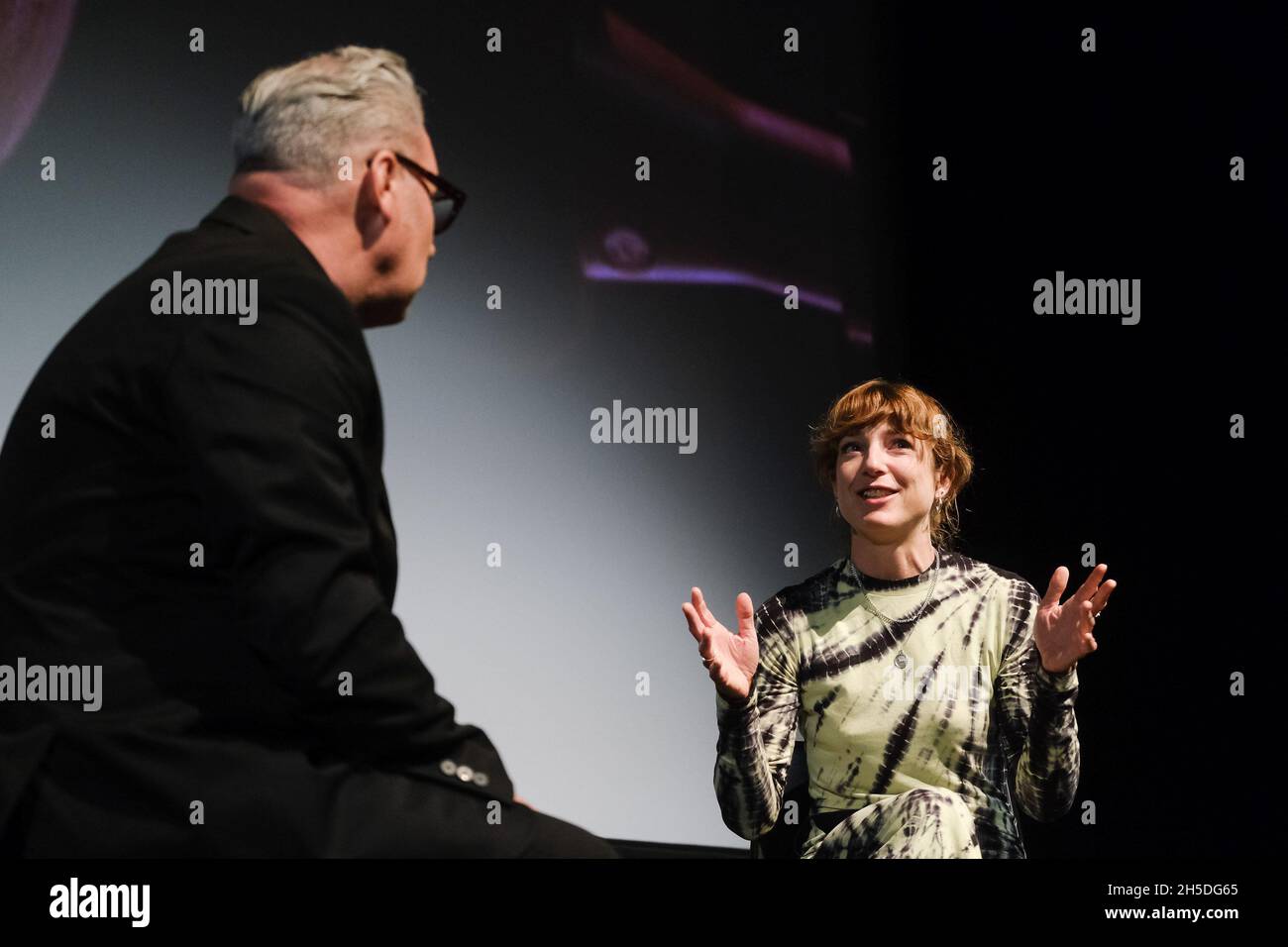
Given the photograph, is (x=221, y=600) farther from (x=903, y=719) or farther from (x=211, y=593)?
(x=903, y=719)

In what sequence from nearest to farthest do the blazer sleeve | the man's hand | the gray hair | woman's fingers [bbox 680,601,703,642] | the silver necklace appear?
the blazer sleeve
the gray hair
woman's fingers [bbox 680,601,703,642]
the man's hand
the silver necklace

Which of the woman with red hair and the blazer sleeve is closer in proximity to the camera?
the blazer sleeve

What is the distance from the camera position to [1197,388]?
302cm

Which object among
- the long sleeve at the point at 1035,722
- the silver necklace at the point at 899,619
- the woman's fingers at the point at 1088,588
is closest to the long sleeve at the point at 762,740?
the silver necklace at the point at 899,619

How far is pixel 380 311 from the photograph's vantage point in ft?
6.14

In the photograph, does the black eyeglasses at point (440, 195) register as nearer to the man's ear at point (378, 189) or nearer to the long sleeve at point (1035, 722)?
the man's ear at point (378, 189)

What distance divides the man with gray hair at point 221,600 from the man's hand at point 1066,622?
1.17m

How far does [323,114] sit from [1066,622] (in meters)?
1.56

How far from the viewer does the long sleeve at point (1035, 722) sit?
8.20ft

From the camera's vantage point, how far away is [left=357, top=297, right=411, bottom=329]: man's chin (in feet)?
6.07

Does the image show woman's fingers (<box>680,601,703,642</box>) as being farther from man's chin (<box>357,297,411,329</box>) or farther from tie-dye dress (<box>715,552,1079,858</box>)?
man's chin (<box>357,297,411,329</box>)

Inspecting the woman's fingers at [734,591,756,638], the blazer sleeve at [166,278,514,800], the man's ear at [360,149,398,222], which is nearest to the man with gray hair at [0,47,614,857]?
the blazer sleeve at [166,278,514,800]

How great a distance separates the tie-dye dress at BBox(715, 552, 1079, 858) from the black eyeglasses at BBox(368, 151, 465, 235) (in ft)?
3.41
